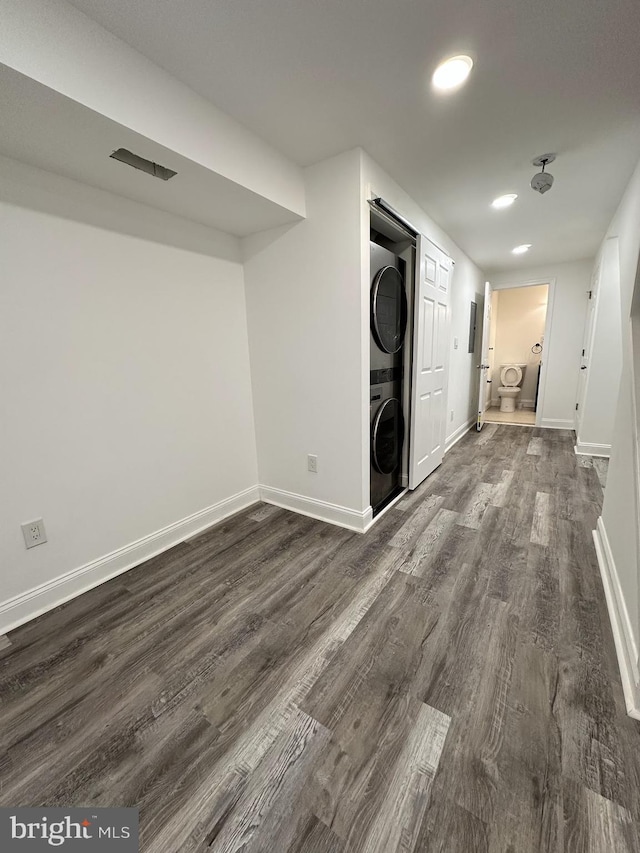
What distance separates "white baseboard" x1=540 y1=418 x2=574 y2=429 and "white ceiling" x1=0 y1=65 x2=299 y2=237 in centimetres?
486

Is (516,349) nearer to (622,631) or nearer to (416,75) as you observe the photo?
(416,75)

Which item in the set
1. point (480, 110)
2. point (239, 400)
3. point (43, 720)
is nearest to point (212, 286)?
point (239, 400)

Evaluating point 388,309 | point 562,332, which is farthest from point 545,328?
point 388,309

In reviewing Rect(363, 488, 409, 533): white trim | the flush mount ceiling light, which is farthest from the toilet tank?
Rect(363, 488, 409, 533): white trim

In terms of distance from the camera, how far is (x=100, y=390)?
1.75 metres

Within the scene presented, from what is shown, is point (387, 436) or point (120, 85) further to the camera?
point (387, 436)

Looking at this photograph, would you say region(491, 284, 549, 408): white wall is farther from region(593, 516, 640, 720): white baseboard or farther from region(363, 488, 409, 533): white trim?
region(593, 516, 640, 720): white baseboard

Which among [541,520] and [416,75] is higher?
[416,75]

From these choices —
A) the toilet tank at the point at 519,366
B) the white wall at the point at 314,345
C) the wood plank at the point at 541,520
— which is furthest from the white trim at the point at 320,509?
the toilet tank at the point at 519,366

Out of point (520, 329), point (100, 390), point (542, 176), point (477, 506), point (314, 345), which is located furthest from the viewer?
point (520, 329)

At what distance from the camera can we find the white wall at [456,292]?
2.06 m

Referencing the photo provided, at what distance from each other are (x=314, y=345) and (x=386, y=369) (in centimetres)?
59

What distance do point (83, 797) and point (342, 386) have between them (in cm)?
196

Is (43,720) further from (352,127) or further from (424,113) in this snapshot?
(424,113)
